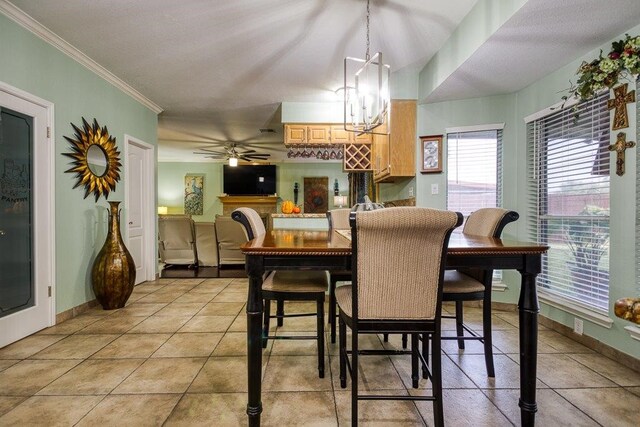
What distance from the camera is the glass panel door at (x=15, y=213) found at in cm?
245

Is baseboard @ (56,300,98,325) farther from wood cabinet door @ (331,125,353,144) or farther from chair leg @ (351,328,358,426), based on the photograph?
wood cabinet door @ (331,125,353,144)

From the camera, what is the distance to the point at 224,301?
3670 millimetres

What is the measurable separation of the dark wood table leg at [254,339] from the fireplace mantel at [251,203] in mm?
7788

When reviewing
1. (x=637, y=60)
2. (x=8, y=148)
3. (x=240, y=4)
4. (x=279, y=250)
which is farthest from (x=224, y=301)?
(x=637, y=60)

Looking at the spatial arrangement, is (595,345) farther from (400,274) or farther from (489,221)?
(400,274)

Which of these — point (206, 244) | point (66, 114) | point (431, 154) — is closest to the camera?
point (66, 114)

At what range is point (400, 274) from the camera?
139 cm

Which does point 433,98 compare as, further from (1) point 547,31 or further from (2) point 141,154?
(2) point 141,154

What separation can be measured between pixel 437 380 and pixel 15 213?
3.21 m

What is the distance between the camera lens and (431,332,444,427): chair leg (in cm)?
139

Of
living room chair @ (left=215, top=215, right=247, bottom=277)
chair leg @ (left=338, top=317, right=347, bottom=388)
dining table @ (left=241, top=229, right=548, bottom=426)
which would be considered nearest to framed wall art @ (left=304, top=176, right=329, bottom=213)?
living room chair @ (left=215, top=215, right=247, bottom=277)

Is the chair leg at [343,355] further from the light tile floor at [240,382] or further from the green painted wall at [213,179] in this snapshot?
the green painted wall at [213,179]

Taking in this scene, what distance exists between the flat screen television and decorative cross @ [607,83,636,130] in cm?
782

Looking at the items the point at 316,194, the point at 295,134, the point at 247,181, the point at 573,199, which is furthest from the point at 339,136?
the point at 247,181
